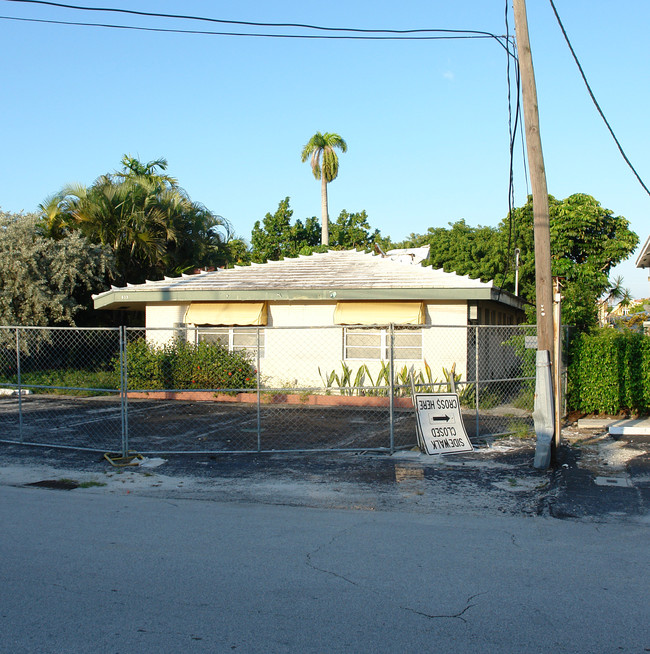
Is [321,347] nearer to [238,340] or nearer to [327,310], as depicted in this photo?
[327,310]

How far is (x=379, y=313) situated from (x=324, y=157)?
24.3 meters

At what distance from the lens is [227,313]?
17859 millimetres

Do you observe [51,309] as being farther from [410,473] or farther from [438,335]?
[410,473]

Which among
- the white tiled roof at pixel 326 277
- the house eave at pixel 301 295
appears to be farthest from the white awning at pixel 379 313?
the white tiled roof at pixel 326 277

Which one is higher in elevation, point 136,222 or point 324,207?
point 324,207

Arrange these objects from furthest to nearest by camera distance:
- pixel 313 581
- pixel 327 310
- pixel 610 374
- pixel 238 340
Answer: pixel 238 340 → pixel 327 310 → pixel 610 374 → pixel 313 581

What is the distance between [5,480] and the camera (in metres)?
8.52

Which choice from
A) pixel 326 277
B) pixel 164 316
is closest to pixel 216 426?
pixel 326 277

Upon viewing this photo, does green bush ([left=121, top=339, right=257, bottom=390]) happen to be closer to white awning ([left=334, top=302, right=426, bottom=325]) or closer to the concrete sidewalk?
white awning ([left=334, top=302, right=426, bottom=325])

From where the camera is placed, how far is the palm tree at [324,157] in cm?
3844

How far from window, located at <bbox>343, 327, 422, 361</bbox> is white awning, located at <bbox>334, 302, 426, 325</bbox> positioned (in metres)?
0.32

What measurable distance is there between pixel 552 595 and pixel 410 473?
13.8ft

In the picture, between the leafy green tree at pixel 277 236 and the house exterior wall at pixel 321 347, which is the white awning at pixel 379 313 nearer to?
the house exterior wall at pixel 321 347

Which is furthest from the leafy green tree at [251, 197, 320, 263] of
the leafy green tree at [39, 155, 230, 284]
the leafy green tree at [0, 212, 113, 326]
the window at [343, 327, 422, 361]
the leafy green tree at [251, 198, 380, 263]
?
the window at [343, 327, 422, 361]
